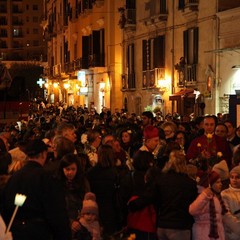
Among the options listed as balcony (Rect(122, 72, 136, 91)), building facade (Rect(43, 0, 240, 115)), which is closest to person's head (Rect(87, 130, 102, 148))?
building facade (Rect(43, 0, 240, 115))

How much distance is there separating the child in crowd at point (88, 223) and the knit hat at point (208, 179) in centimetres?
129

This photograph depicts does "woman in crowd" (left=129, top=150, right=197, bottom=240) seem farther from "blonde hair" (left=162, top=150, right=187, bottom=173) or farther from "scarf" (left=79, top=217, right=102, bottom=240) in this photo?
"scarf" (left=79, top=217, right=102, bottom=240)

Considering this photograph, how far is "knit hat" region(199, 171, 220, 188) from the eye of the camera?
7.40m

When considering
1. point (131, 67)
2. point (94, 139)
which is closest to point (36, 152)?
point (94, 139)

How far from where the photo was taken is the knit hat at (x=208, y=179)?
7.40 meters

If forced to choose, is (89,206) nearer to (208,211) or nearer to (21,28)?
(208,211)

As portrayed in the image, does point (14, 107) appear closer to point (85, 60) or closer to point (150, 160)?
point (150, 160)

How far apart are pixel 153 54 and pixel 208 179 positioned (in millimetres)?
25505

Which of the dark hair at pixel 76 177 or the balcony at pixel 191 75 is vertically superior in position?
the balcony at pixel 191 75

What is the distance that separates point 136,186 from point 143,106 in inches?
1062

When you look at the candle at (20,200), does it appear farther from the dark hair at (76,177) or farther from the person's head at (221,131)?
the person's head at (221,131)

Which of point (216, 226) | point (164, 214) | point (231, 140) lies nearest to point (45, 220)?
point (164, 214)

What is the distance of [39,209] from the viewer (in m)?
6.41

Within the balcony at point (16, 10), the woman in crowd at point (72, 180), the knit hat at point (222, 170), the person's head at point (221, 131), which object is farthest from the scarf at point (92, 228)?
the balcony at point (16, 10)
